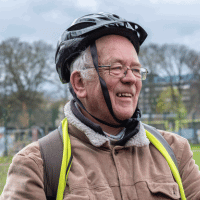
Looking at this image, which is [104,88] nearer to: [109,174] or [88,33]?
[88,33]

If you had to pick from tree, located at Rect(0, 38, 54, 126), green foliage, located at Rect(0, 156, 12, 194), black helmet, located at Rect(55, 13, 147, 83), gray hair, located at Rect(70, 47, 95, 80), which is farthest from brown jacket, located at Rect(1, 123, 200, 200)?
tree, located at Rect(0, 38, 54, 126)

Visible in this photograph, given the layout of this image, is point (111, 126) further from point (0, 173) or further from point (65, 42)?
point (0, 173)

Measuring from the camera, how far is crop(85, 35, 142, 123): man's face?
1836 millimetres

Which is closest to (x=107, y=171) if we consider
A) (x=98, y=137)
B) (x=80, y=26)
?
(x=98, y=137)

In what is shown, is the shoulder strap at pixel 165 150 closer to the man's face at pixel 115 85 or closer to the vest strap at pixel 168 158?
the vest strap at pixel 168 158

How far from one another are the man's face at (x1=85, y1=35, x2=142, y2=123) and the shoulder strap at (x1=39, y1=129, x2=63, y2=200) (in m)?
0.34

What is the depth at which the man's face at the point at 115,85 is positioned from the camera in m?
1.84

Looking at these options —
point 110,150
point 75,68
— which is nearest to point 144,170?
point 110,150

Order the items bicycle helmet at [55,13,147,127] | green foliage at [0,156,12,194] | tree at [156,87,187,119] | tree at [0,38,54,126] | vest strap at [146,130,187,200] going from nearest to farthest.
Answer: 1. vest strap at [146,130,187,200]
2. bicycle helmet at [55,13,147,127]
3. green foliage at [0,156,12,194]
4. tree at [0,38,54,126]
5. tree at [156,87,187,119]

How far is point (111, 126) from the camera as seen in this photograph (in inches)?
75.2

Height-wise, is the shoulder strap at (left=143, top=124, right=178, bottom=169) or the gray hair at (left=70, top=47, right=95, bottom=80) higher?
the gray hair at (left=70, top=47, right=95, bottom=80)

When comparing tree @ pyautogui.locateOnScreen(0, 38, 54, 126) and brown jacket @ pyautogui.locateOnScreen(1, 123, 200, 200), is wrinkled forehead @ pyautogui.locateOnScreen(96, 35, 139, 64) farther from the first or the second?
tree @ pyautogui.locateOnScreen(0, 38, 54, 126)

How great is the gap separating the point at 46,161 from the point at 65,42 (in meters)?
0.84

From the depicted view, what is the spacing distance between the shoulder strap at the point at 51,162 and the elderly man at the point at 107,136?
0.11 feet
